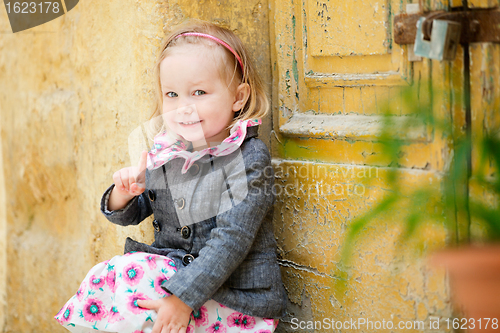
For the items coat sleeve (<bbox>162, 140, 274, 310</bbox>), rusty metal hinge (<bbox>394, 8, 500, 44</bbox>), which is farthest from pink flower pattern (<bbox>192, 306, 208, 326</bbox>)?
rusty metal hinge (<bbox>394, 8, 500, 44</bbox>)

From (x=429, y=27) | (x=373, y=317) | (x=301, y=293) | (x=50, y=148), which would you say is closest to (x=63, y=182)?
(x=50, y=148)

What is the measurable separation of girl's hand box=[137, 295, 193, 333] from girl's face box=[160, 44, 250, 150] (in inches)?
19.1

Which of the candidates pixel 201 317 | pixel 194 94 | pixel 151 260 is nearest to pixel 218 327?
pixel 201 317

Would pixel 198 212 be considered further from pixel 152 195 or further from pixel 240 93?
pixel 240 93

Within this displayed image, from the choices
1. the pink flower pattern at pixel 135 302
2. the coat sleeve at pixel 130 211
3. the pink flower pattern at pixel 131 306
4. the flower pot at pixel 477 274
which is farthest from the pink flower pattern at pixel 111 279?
the flower pot at pixel 477 274

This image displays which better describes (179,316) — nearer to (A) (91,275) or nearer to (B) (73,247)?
(A) (91,275)

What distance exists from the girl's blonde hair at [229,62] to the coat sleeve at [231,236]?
0.16 metres

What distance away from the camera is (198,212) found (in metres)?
1.47

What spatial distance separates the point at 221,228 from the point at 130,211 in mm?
401

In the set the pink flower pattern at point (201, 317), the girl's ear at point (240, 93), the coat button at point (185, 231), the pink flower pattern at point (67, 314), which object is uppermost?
the girl's ear at point (240, 93)

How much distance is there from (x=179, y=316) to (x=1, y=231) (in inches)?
59.0

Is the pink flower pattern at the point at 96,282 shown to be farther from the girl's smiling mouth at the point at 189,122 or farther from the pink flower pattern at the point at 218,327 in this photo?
the girl's smiling mouth at the point at 189,122
